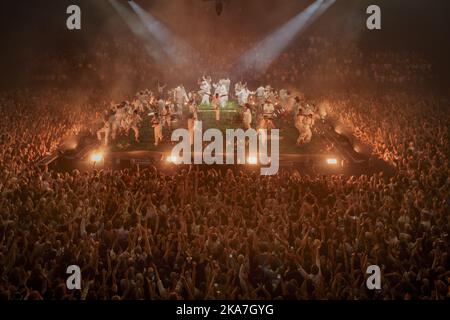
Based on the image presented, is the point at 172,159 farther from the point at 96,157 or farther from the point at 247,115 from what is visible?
the point at 247,115

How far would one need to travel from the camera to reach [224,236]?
258 inches

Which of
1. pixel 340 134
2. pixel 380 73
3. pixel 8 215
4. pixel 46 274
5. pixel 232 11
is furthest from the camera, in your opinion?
pixel 232 11

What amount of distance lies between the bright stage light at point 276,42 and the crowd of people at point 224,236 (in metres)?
19.2

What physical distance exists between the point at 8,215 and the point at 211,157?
621 cm

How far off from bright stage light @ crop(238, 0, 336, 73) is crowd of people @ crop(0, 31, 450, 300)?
19.2 meters

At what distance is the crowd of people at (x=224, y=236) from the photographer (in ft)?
18.8

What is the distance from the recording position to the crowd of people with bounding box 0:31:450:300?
18.8ft

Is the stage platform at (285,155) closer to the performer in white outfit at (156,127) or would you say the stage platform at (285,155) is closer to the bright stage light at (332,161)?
the bright stage light at (332,161)

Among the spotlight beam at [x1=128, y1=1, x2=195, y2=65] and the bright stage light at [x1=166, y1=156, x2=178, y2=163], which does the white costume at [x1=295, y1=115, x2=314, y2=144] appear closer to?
the bright stage light at [x1=166, y1=156, x2=178, y2=163]

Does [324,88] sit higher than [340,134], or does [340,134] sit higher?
[324,88]

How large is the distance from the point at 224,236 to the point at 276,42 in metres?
24.7

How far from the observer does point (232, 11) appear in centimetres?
2922
